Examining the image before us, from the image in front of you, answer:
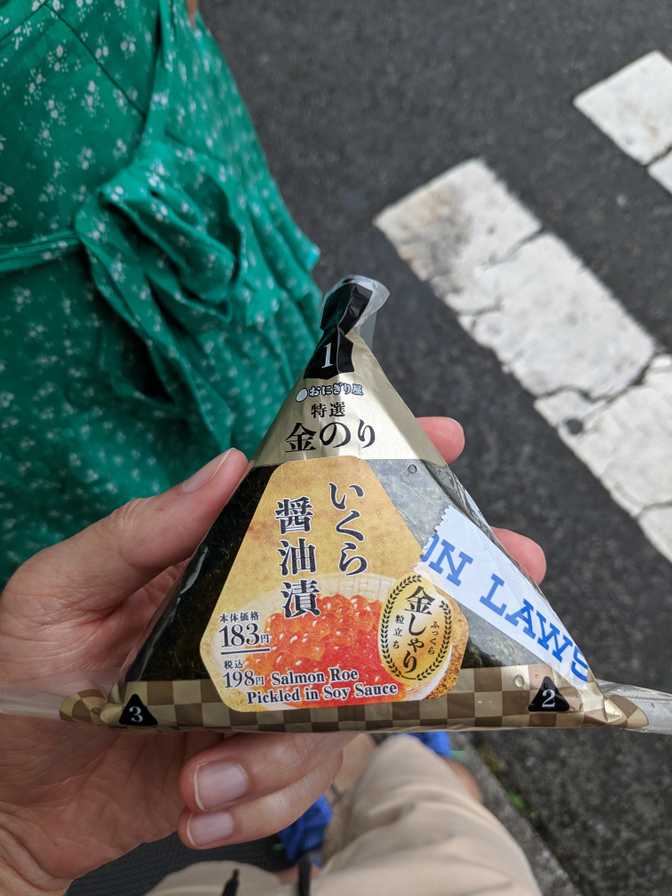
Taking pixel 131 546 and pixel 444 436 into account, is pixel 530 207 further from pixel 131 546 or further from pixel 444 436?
pixel 131 546

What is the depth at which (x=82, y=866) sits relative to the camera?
3.31ft

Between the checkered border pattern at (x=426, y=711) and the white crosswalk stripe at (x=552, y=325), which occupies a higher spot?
the white crosswalk stripe at (x=552, y=325)

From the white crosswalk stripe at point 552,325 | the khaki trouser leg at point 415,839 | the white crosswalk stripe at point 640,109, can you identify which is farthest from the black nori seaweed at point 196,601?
the white crosswalk stripe at point 640,109

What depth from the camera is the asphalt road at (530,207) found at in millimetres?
1604

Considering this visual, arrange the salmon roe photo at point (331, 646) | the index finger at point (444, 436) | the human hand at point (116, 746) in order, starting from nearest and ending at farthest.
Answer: the salmon roe photo at point (331, 646) → the human hand at point (116, 746) → the index finger at point (444, 436)

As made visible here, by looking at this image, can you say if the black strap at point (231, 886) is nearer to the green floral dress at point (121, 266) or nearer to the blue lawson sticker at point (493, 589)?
the green floral dress at point (121, 266)

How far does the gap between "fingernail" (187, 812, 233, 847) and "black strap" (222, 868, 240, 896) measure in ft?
1.45

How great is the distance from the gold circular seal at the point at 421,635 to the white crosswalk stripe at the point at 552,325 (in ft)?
4.07

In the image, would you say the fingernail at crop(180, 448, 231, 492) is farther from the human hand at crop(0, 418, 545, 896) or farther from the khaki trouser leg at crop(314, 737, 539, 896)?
the khaki trouser leg at crop(314, 737, 539, 896)

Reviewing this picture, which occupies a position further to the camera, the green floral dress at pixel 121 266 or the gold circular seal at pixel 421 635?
the green floral dress at pixel 121 266

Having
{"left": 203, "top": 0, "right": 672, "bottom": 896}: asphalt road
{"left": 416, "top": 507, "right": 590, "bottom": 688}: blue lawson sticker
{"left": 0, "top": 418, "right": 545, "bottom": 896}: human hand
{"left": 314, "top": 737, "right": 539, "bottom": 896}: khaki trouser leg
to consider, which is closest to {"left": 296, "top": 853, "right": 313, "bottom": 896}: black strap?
{"left": 314, "top": 737, "right": 539, "bottom": 896}: khaki trouser leg

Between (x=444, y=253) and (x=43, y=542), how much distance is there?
1358 mm

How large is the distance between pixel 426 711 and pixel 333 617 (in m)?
0.12

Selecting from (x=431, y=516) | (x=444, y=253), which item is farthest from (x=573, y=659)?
(x=444, y=253)
